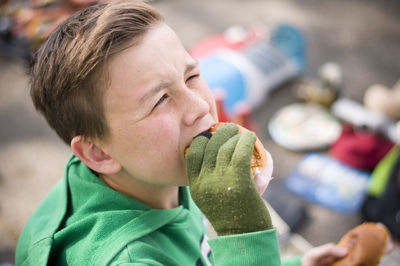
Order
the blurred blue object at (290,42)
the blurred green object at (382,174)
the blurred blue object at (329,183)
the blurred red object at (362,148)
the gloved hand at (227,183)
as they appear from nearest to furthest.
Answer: the gloved hand at (227,183) → the blurred green object at (382,174) → the blurred blue object at (329,183) → the blurred red object at (362,148) → the blurred blue object at (290,42)

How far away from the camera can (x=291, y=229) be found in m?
2.04

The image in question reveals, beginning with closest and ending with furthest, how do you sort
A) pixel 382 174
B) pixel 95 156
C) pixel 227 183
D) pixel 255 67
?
pixel 227 183 → pixel 95 156 → pixel 382 174 → pixel 255 67

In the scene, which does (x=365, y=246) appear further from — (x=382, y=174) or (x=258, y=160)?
(x=382, y=174)

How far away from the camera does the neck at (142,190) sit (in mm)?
891

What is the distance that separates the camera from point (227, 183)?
0.69 m

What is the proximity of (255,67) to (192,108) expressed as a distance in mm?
2181

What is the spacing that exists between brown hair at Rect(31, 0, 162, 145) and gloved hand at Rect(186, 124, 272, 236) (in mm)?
216

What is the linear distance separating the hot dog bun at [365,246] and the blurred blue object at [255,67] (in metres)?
1.64

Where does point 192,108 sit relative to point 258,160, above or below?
above

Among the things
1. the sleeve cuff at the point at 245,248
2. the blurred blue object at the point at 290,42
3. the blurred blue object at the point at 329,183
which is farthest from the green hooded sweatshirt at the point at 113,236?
the blurred blue object at the point at 290,42

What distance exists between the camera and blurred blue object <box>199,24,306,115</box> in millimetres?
2695

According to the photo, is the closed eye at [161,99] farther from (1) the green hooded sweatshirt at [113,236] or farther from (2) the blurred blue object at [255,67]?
(2) the blurred blue object at [255,67]

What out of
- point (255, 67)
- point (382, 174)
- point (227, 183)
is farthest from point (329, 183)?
point (227, 183)

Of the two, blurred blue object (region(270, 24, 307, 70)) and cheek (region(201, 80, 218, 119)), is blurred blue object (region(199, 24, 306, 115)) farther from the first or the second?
cheek (region(201, 80, 218, 119))
